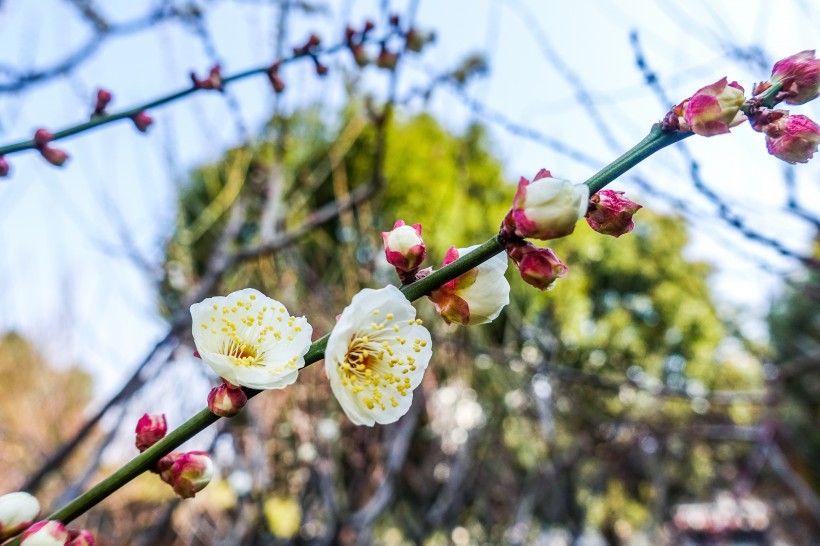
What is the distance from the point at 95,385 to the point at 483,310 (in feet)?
21.5

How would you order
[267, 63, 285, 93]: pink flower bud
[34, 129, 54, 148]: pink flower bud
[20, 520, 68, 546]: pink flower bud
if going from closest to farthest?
[20, 520, 68, 546]: pink flower bud
[34, 129, 54, 148]: pink flower bud
[267, 63, 285, 93]: pink flower bud

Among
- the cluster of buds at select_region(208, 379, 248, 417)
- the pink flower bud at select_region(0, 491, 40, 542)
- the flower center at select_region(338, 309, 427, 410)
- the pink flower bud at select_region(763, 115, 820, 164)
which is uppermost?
the pink flower bud at select_region(763, 115, 820, 164)

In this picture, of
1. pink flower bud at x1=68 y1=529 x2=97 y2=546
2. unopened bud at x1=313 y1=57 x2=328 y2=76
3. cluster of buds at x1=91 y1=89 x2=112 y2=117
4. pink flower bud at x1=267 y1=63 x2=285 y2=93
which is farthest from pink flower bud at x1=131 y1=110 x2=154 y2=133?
pink flower bud at x1=68 y1=529 x2=97 y2=546

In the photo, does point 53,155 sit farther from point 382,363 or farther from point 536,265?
point 536,265

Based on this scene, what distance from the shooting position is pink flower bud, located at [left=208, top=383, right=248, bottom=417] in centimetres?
43

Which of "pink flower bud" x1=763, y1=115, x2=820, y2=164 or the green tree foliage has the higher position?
"pink flower bud" x1=763, y1=115, x2=820, y2=164

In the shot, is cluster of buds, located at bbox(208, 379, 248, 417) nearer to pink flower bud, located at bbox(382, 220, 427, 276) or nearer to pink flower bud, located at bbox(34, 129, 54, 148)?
pink flower bud, located at bbox(382, 220, 427, 276)

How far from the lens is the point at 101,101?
2.77ft

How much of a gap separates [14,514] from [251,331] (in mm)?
256

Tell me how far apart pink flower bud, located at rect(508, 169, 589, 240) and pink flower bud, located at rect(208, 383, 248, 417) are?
0.26 meters

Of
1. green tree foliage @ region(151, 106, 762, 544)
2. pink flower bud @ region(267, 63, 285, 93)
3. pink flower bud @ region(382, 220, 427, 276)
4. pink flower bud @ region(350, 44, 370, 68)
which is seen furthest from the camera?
green tree foliage @ region(151, 106, 762, 544)

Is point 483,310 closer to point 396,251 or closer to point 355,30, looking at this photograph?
point 396,251

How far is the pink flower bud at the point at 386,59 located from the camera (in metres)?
1.47

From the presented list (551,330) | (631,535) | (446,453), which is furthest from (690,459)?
(446,453)
